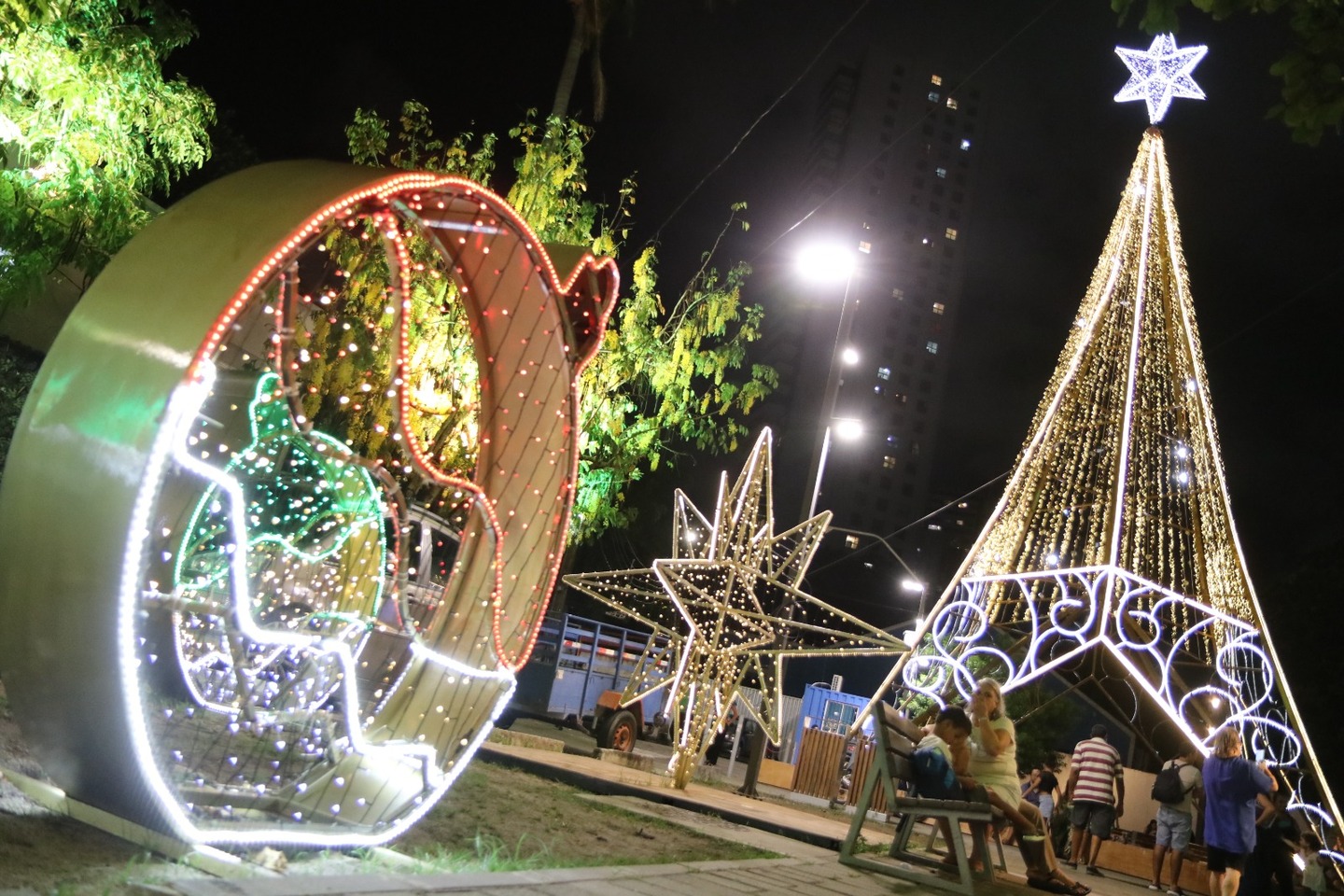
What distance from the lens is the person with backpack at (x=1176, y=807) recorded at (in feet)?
36.8

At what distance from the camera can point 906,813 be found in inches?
283

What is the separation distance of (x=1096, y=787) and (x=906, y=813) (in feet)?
20.5

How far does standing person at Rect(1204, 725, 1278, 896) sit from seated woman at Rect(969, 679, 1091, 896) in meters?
1.73

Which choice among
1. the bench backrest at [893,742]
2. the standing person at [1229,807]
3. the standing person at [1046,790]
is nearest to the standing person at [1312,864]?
the standing person at [1046,790]

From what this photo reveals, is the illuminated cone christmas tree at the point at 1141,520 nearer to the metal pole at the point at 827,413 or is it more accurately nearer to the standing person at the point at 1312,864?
the standing person at the point at 1312,864

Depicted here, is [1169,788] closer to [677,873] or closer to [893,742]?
[893,742]

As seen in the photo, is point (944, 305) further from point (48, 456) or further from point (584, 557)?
point (48, 456)

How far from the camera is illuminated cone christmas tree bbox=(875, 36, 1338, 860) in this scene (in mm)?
12953

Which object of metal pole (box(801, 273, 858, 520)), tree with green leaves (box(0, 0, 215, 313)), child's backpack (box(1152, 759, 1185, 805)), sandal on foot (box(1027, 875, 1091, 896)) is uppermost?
metal pole (box(801, 273, 858, 520))

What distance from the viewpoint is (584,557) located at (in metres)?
33.5

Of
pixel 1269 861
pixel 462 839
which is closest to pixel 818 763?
pixel 1269 861

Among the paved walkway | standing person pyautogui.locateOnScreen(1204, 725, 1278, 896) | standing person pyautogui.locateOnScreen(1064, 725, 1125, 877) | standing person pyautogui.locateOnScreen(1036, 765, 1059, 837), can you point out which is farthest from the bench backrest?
standing person pyautogui.locateOnScreen(1036, 765, 1059, 837)

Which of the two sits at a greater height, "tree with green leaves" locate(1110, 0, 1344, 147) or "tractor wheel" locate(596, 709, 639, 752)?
"tree with green leaves" locate(1110, 0, 1344, 147)

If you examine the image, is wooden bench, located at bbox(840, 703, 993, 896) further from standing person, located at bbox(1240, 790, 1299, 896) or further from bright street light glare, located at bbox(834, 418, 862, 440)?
bright street light glare, located at bbox(834, 418, 862, 440)
